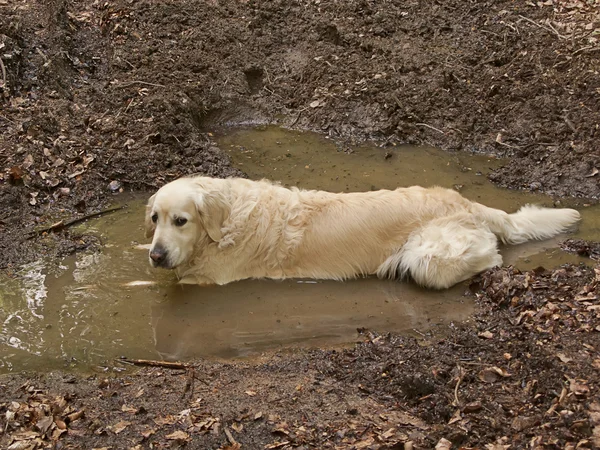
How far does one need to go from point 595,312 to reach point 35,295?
4806 mm

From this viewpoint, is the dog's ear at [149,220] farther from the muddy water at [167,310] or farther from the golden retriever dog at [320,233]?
the muddy water at [167,310]

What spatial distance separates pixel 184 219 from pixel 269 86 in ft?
14.8

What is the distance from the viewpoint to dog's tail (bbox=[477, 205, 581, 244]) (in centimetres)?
615

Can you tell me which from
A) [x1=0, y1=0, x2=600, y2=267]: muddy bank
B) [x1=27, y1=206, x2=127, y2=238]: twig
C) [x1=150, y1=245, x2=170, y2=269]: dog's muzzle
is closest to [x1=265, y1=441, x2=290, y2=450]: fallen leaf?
[x1=150, y1=245, x2=170, y2=269]: dog's muzzle

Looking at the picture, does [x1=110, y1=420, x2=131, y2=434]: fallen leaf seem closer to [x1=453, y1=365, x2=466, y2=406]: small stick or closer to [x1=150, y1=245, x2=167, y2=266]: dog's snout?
[x1=150, y1=245, x2=167, y2=266]: dog's snout

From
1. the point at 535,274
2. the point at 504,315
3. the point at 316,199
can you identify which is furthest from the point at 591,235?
the point at 316,199

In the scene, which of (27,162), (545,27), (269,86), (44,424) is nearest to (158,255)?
(44,424)

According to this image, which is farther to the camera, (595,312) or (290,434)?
(595,312)

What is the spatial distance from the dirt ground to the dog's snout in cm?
Answer: 114

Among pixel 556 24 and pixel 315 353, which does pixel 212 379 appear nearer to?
pixel 315 353

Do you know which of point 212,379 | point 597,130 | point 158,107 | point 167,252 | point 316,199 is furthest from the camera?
point 158,107

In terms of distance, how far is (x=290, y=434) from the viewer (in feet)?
12.7

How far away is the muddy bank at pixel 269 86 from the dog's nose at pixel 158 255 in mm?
1462

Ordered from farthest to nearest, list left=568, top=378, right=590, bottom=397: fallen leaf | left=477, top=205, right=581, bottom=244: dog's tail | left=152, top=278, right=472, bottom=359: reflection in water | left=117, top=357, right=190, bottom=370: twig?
left=477, top=205, right=581, bottom=244: dog's tail, left=152, top=278, right=472, bottom=359: reflection in water, left=117, top=357, right=190, bottom=370: twig, left=568, top=378, right=590, bottom=397: fallen leaf
